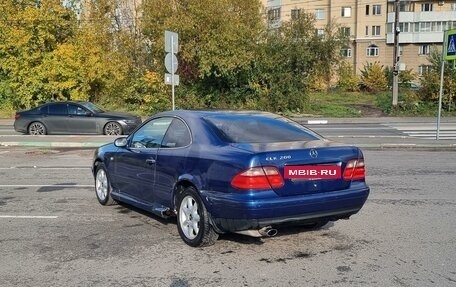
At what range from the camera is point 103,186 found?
7.21 metres

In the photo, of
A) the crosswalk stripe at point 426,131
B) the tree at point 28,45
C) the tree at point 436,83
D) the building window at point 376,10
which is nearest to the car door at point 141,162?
the crosswalk stripe at point 426,131

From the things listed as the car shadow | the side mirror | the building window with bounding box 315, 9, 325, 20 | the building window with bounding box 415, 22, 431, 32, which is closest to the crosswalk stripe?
the car shadow

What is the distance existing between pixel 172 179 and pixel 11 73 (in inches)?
1066

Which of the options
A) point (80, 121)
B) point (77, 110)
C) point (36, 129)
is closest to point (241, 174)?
point (80, 121)

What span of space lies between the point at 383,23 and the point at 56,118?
57431 mm

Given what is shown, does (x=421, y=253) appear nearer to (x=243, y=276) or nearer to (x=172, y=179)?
(x=243, y=276)

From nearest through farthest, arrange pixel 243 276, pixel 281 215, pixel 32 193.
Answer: pixel 243 276
pixel 281 215
pixel 32 193

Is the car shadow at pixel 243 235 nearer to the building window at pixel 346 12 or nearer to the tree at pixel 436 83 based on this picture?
the tree at pixel 436 83

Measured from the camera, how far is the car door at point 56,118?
1864 centimetres

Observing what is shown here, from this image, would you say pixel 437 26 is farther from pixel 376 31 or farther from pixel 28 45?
pixel 28 45

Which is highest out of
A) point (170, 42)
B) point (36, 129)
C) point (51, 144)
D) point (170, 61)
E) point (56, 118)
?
point (170, 42)

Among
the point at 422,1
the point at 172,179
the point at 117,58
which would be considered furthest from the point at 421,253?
the point at 422,1

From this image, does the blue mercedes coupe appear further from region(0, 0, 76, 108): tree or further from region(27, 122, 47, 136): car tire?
region(0, 0, 76, 108): tree

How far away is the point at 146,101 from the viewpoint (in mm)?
29016
